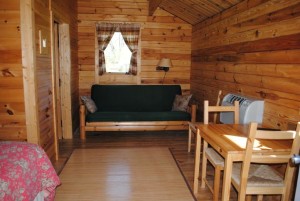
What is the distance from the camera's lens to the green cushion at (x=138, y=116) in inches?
170

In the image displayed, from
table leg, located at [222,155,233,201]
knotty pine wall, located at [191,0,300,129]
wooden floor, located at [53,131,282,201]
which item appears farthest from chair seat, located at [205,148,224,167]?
knotty pine wall, located at [191,0,300,129]

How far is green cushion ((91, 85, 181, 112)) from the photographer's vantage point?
195 inches

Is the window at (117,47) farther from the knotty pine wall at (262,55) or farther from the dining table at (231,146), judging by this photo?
the dining table at (231,146)

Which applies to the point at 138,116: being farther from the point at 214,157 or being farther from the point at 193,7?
the point at 214,157

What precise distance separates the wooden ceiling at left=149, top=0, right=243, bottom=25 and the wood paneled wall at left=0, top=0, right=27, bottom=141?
227 cm

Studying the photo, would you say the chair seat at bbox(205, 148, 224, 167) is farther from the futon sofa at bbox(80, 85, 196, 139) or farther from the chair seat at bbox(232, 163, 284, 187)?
the futon sofa at bbox(80, 85, 196, 139)

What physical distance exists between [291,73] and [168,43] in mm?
3246

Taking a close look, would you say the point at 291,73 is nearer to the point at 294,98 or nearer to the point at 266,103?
the point at 294,98

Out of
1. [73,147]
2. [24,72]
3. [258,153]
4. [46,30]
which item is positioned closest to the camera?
[258,153]

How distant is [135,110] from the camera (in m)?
4.90

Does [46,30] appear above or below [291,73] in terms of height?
above

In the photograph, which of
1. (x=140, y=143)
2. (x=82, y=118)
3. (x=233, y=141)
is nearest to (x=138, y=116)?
(x=140, y=143)

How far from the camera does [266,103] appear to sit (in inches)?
109

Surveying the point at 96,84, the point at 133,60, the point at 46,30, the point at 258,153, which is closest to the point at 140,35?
the point at 133,60
